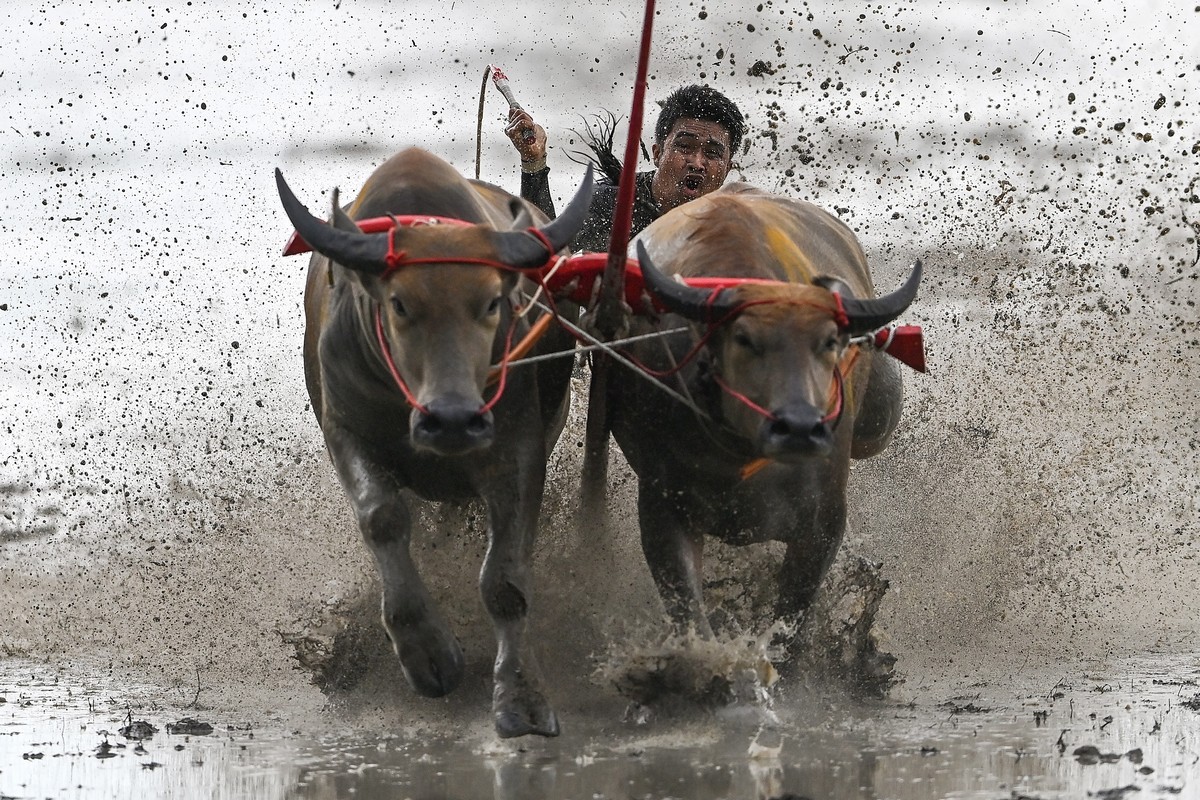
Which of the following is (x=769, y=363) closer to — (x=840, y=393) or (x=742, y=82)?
(x=840, y=393)

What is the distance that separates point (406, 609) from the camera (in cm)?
552

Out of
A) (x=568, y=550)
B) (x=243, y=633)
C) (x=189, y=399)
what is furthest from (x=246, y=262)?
(x=568, y=550)

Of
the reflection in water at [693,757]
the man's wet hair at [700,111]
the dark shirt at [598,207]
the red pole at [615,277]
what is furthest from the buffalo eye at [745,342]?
the man's wet hair at [700,111]

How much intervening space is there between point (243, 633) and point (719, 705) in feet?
9.15

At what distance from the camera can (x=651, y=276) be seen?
5512mm

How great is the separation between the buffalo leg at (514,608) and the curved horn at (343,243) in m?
0.91

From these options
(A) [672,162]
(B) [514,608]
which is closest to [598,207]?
(A) [672,162]

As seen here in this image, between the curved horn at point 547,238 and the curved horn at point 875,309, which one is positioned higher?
the curved horn at point 547,238

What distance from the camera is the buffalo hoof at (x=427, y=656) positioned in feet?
18.1

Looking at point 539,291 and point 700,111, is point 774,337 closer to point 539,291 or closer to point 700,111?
point 539,291

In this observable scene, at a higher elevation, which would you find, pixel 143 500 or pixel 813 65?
pixel 813 65

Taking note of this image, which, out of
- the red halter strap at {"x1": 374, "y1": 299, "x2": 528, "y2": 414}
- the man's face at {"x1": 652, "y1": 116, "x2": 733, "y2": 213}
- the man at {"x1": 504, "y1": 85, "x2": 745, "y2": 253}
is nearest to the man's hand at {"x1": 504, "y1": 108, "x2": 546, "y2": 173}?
the man at {"x1": 504, "y1": 85, "x2": 745, "y2": 253}

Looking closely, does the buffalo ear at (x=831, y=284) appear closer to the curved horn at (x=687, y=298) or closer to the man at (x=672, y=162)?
the curved horn at (x=687, y=298)

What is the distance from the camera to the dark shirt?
25.6ft
